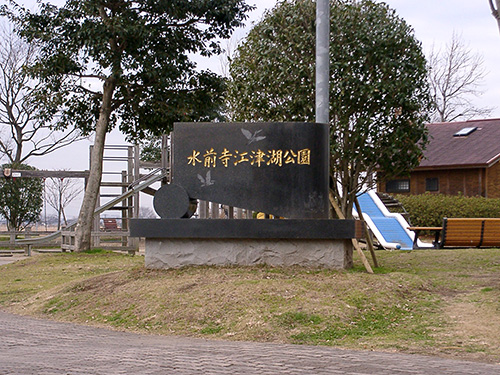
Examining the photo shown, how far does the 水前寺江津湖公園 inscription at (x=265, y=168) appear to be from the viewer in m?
12.2

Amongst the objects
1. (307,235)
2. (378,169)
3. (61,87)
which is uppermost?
(61,87)

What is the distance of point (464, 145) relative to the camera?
1412 inches

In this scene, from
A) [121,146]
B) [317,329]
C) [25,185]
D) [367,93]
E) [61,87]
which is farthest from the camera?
[25,185]

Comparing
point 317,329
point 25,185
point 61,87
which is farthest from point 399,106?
point 25,185

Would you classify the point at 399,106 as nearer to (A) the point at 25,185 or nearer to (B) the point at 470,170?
(B) the point at 470,170

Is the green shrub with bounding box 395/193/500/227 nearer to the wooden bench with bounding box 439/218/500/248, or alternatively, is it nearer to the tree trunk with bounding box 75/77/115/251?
the wooden bench with bounding box 439/218/500/248

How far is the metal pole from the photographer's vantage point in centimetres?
1277

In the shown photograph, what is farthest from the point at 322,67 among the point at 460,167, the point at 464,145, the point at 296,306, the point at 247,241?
the point at 464,145

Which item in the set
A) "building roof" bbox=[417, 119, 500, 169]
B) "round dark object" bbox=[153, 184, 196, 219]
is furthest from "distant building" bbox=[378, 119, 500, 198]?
"round dark object" bbox=[153, 184, 196, 219]

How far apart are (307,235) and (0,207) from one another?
25.8 metres

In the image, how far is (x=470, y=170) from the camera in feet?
113

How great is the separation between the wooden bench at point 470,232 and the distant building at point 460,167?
14.2 meters

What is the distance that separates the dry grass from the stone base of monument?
0.23m

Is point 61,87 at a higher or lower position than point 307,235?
higher
